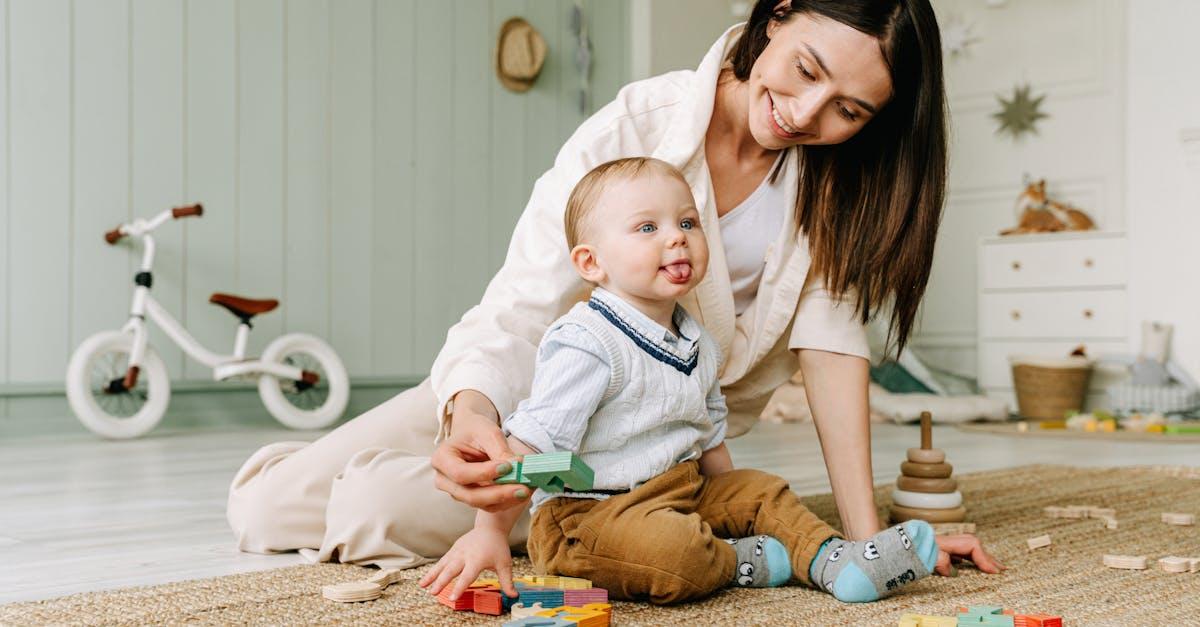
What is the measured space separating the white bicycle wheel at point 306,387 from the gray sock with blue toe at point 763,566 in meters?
2.60

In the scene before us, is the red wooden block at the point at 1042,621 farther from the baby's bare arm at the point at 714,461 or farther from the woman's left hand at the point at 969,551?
the baby's bare arm at the point at 714,461

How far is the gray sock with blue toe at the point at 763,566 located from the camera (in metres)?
1.17

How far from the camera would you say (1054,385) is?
4176mm

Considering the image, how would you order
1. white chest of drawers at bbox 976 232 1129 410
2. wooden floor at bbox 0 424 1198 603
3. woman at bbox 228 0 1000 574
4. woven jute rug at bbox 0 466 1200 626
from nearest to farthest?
1. woven jute rug at bbox 0 466 1200 626
2. woman at bbox 228 0 1000 574
3. wooden floor at bbox 0 424 1198 603
4. white chest of drawers at bbox 976 232 1129 410

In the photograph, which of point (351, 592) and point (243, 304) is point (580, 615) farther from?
point (243, 304)

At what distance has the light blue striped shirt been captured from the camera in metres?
A: 1.08

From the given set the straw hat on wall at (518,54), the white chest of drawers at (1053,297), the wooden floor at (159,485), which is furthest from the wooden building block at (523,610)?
the white chest of drawers at (1053,297)

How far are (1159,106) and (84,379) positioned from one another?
3774 millimetres

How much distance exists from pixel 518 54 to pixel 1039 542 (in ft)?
10.9

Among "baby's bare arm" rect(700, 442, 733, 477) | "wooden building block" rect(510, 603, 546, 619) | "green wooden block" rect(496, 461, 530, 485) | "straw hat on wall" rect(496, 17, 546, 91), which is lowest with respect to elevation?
"wooden building block" rect(510, 603, 546, 619)

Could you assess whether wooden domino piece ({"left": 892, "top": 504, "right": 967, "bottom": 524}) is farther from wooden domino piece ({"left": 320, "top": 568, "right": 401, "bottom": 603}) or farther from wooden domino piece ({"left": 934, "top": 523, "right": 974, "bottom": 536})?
wooden domino piece ({"left": 320, "top": 568, "right": 401, "bottom": 603})

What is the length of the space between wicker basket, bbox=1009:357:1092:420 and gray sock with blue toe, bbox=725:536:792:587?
3.33 meters

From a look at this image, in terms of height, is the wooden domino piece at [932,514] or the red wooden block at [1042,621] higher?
the red wooden block at [1042,621]

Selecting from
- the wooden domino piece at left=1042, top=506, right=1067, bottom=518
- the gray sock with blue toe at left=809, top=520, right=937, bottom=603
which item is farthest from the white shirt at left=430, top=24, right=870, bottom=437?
the wooden domino piece at left=1042, top=506, right=1067, bottom=518
